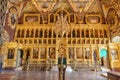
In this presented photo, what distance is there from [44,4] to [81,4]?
5070 mm

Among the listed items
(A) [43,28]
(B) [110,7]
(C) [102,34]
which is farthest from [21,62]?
(B) [110,7]

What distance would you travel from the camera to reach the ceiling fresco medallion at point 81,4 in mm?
18891

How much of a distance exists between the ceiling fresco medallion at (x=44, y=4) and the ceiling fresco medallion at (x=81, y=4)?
8.44ft

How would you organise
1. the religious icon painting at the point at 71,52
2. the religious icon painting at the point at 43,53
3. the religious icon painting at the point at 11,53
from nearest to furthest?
1. the religious icon painting at the point at 11,53
2. the religious icon painting at the point at 71,52
3. the religious icon painting at the point at 43,53

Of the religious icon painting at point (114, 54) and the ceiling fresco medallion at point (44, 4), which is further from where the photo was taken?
the ceiling fresco medallion at point (44, 4)

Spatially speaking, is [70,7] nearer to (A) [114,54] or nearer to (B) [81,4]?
(B) [81,4]

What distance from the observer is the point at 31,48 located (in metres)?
18.7

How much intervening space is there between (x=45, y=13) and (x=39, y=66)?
7.36 meters

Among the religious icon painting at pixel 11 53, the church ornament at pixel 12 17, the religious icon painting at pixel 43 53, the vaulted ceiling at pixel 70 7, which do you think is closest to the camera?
the religious icon painting at pixel 11 53

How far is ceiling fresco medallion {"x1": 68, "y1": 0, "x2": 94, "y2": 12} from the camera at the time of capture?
18.9m

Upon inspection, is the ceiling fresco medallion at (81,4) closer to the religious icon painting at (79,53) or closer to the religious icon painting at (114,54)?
the religious icon painting at (79,53)

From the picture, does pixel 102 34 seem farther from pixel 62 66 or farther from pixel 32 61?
pixel 62 66

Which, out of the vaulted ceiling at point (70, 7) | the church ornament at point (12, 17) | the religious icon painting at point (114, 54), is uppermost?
the vaulted ceiling at point (70, 7)

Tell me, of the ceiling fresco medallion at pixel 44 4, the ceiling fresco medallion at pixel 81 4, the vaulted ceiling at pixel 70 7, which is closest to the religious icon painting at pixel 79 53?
the vaulted ceiling at pixel 70 7
